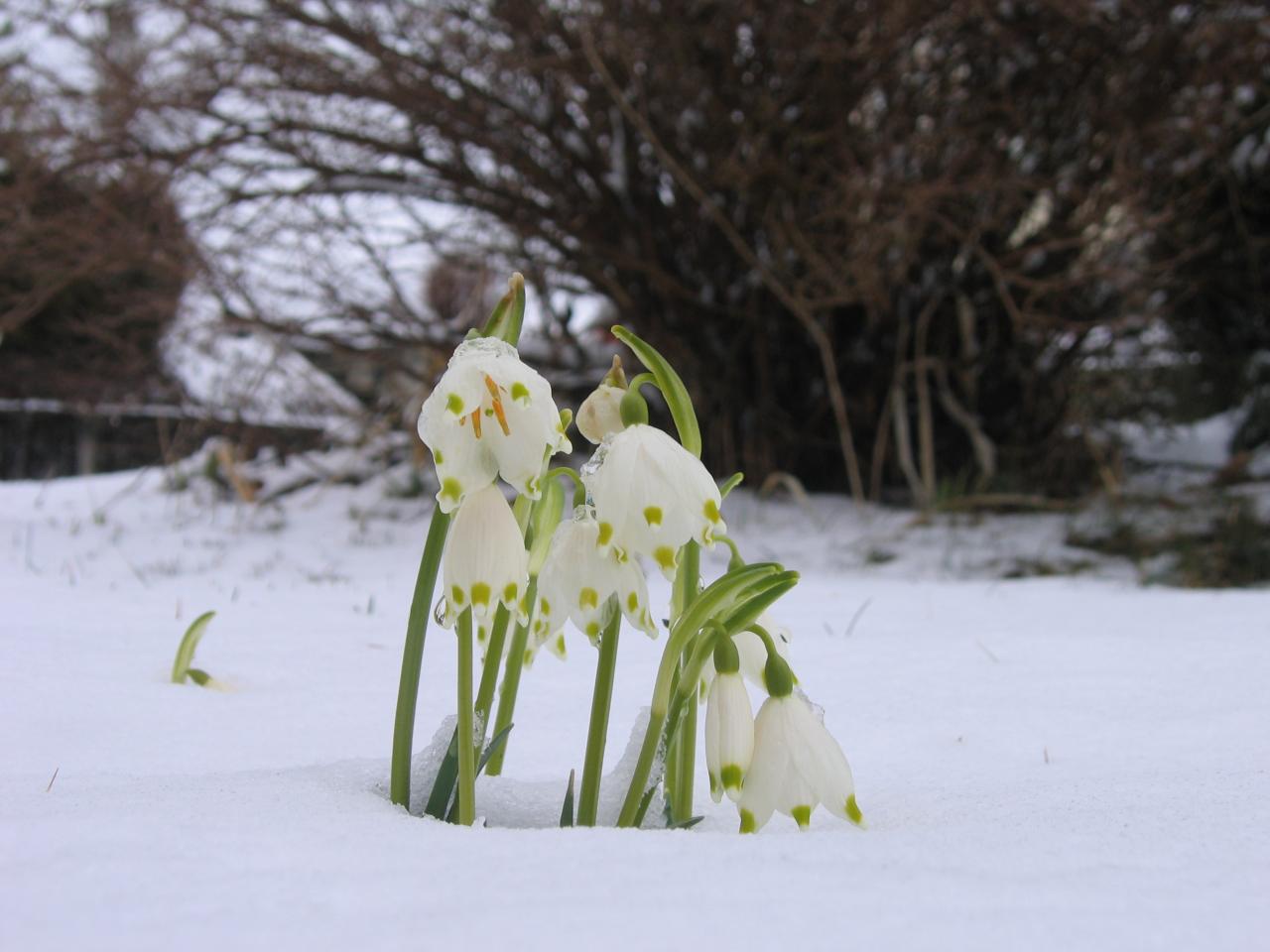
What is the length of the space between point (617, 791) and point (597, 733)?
0.14 metres

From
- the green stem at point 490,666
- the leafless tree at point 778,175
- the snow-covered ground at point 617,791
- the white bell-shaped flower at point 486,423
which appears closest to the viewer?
the snow-covered ground at point 617,791

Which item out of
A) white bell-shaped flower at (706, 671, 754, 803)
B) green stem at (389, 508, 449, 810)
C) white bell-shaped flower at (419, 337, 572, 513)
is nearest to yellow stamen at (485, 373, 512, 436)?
white bell-shaped flower at (419, 337, 572, 513)

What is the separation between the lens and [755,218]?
11.8ft

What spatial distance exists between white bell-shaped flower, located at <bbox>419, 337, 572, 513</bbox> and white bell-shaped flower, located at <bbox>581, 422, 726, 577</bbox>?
0.04 meters

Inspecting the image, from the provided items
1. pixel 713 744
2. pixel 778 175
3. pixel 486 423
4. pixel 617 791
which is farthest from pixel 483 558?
pixel 778 175

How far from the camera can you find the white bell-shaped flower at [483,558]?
76 cm

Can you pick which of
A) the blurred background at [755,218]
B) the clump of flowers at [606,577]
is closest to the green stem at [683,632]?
the clump of flowers at [606,577]

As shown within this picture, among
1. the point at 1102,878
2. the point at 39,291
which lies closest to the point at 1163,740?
the point at 1102,878

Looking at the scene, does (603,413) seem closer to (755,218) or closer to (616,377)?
(616,377)

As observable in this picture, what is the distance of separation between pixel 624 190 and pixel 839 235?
78cm

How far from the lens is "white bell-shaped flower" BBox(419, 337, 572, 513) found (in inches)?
29.3

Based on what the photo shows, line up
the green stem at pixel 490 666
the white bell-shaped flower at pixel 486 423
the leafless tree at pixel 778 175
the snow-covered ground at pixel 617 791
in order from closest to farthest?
the snow-covered ground at pixel 617 791
the white bell-shaped flower at pixel 486 423
the green stem at pixel 490 666
the leafless tree at pixel 778 175

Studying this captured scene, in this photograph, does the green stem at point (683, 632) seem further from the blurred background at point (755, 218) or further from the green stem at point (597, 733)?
the blurred background at point (755, 218)

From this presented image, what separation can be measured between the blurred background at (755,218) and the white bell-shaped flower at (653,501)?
7.75ft
